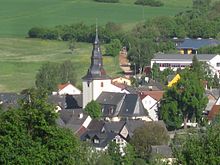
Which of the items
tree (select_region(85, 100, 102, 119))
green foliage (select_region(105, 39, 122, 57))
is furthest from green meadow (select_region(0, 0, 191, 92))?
tree (select_region(85, 100, 102, 119))

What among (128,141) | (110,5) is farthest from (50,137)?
(110,5)

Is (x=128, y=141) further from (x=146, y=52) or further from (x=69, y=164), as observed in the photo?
(x=146, y=52)

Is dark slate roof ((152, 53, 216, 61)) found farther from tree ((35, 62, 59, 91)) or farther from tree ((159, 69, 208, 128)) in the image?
tree ((159, 69, 208, 128))

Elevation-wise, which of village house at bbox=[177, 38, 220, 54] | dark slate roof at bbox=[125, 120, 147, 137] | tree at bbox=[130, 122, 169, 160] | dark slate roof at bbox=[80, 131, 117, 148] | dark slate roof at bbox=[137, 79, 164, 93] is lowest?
village house at bbox=[177, 38, 220, 54]

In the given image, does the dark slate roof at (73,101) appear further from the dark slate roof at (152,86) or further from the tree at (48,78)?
the tree at (48,78)

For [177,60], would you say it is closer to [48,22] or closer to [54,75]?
[54,75]

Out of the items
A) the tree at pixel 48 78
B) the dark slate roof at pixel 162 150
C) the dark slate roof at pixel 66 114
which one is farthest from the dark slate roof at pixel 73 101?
the dark slate roof at pixel 162 150
